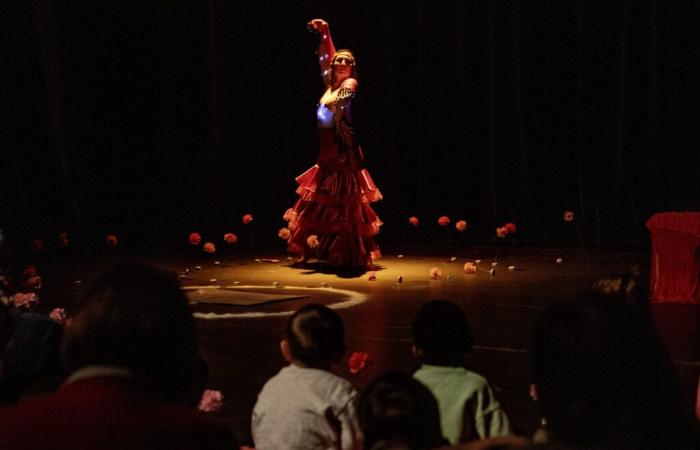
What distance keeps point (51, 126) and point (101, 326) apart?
9471 millimetres

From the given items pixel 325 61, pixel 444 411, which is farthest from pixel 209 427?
pixel 325 61

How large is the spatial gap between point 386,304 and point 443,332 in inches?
179

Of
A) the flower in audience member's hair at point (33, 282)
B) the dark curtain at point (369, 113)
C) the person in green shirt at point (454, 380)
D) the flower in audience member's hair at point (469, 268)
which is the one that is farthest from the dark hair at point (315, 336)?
the dark curtain at point (369, 113)

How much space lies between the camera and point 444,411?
2.64 metres

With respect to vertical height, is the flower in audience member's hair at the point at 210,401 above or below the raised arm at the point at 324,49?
below

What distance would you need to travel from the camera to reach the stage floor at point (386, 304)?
5020 mm

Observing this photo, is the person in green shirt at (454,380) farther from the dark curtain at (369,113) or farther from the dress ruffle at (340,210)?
the dark curtain at (369,113)

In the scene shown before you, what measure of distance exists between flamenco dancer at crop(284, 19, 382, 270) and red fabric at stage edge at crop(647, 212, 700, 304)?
8.67 feet

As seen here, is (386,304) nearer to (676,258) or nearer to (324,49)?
(676,258)

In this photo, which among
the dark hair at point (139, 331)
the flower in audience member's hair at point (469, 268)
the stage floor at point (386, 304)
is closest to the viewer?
the dark hair at point (139, 331)

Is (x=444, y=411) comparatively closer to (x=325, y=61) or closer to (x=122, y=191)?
(x=325, y=61)

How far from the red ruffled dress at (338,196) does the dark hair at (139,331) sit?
7.55 meters

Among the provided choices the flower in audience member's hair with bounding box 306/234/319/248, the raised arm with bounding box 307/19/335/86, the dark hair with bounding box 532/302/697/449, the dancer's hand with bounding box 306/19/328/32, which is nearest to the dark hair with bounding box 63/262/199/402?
the dark hair with bounding box 532/302/697/449

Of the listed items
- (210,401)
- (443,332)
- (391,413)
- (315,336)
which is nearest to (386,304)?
(210,401)
